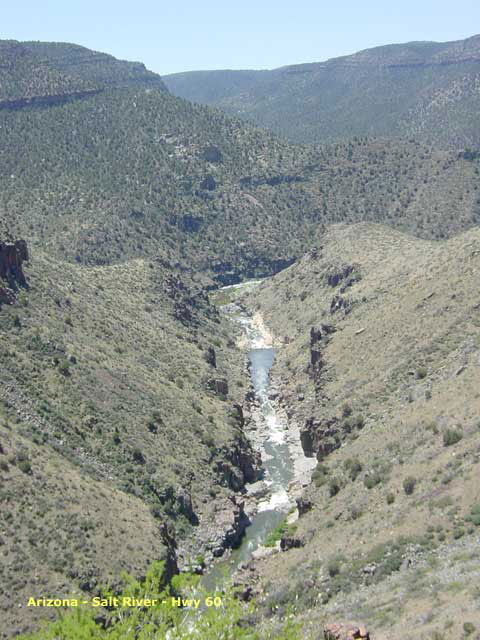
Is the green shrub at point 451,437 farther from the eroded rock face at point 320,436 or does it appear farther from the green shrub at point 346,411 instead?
the green shrub at point 346,411

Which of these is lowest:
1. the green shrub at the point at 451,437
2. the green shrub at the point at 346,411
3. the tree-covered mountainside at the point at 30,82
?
the green shrub at the point at 346,411

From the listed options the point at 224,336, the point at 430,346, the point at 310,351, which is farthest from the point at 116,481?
the point at 224,336

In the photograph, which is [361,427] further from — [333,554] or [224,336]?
[224,336]

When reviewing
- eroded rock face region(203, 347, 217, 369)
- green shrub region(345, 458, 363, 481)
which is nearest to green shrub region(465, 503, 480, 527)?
green shrub region(345, 458, 363, 481)

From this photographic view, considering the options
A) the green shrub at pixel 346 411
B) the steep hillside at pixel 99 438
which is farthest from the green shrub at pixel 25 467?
the green shrub at pixel 346 411

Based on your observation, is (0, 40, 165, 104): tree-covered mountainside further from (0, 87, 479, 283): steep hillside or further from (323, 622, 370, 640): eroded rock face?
(323, 622, 370, 640): eroded rock face

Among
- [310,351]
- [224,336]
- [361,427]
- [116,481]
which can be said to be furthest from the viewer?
[224,336]
